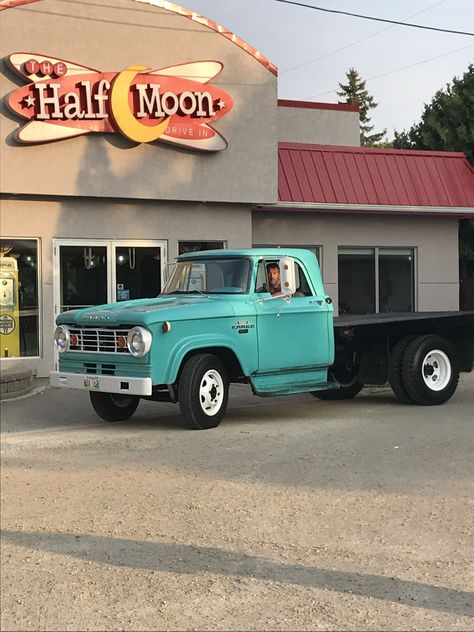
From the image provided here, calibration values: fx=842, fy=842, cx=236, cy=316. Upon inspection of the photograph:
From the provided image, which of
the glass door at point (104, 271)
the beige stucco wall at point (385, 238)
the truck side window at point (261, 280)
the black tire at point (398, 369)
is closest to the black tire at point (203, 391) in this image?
the truck side window at point (261, 280)

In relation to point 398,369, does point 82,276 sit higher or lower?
higher

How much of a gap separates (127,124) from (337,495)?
365 inches

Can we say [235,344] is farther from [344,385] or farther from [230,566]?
[230,566]

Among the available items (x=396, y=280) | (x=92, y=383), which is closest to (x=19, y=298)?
(x=92, y=383)

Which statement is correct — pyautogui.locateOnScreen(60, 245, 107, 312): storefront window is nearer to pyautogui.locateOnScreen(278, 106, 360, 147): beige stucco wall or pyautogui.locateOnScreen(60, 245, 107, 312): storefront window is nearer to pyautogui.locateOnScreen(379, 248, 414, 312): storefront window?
pyautogui.locateOnScreen(379, 248, 414, 312): storefront window

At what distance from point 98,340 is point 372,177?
30.7 feet

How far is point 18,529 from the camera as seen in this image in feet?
19.1

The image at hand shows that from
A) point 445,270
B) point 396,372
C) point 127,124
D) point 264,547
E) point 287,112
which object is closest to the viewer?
point 264,547

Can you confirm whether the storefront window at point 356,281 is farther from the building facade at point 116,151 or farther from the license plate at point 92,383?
the license plate at point 92,383

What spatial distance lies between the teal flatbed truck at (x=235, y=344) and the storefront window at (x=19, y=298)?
4.18 metres

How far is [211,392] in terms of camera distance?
9.95m

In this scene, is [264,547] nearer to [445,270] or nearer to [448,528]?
[448,528]

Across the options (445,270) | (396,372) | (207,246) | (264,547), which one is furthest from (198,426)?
(445,270)

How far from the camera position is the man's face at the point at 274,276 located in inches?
420
